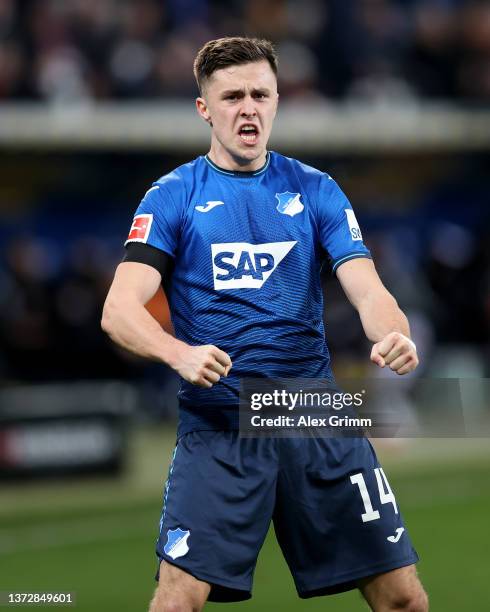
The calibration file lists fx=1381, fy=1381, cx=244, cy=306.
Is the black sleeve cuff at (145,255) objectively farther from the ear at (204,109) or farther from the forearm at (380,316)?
A: the forearm at (380,316)

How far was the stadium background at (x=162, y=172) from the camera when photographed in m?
14.1

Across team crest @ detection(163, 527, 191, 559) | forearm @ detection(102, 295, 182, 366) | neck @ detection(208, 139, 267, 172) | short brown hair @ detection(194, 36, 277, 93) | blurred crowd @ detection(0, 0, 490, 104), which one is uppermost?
blurred crowd @ detection(0, 0, 490, 104)

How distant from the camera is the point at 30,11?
1792 centimetres

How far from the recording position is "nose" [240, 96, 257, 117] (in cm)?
536

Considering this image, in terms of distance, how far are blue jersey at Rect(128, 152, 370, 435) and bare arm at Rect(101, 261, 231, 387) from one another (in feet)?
0.58

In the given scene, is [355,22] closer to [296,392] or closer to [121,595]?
[121,595]

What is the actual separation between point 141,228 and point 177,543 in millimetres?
1210

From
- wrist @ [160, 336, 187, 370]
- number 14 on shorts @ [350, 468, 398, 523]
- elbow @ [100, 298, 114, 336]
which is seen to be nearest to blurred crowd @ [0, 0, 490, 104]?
elbow @ [100, 298, 114, 336]

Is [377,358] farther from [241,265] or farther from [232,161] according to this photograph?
[232,161]

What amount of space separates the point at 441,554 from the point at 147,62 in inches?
376

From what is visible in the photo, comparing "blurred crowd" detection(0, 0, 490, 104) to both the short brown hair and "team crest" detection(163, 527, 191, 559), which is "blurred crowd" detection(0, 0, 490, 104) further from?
"team crest" detection(163, 527, 191, 559)

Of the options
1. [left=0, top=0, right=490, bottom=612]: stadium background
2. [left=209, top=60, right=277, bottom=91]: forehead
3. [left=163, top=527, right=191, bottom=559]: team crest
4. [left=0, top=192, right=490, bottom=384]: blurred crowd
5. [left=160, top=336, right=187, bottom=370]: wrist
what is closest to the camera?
[left=160, top=336, right=187, bottom=370]: wrist

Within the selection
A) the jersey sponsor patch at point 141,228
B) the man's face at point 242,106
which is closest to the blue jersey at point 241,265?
the jersey sponsor patch at point 141,228

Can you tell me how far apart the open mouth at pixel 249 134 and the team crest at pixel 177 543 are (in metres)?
1.53
